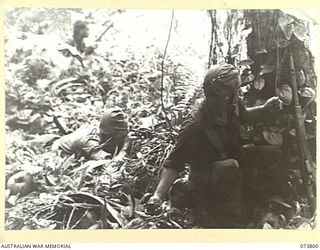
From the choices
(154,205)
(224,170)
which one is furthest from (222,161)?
(154,205)

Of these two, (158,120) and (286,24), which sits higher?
(286,24)

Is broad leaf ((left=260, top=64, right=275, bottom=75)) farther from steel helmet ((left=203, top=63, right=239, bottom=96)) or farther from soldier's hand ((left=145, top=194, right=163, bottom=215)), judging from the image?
soldier's hand ((left=145, top=194, right=163, bottom=215))

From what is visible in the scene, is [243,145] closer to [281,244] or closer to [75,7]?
[281,244]

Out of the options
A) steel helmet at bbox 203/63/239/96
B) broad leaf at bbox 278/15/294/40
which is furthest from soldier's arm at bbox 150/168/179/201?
broad leaf at bbox 278/15/294/40

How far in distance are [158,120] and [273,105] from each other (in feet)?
0.54

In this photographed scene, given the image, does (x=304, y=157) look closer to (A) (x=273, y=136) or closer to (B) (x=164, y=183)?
(A) (x=273, y=136)

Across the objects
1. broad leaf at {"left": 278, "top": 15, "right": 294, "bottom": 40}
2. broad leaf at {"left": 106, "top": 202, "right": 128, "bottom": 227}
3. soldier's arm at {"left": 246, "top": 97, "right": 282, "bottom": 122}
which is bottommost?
broad leaf at {"left": 106, "top": 202, "right": 128, "bottom": 227}

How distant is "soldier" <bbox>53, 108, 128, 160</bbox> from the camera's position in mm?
723

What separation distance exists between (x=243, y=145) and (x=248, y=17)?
0.18 meters

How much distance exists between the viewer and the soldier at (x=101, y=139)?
28.5 inches

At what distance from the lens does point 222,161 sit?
0.73 metres

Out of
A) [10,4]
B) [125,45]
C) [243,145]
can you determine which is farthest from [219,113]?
[10,4]

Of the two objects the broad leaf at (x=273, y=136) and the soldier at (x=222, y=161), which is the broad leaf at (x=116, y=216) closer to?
the soldier at (x=222, y=161)

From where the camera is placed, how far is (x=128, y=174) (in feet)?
2.38
